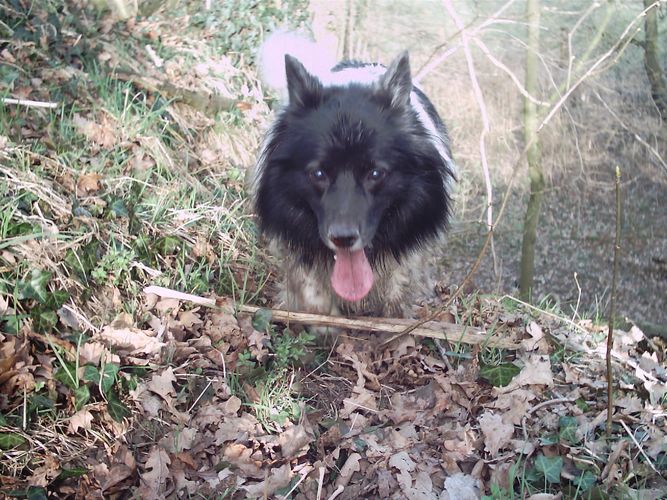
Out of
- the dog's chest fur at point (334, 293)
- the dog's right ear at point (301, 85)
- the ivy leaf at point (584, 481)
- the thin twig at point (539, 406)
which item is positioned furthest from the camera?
the dog's chest fur at point (334, 293)

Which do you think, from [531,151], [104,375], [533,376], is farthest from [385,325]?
[531,151]

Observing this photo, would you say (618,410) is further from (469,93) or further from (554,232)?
(554,232)

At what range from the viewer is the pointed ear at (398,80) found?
3195 millimetres

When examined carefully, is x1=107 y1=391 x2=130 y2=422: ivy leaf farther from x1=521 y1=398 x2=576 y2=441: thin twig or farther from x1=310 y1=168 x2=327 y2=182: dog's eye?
x1=521 y1=398 x2=576 y2=441: thin twig

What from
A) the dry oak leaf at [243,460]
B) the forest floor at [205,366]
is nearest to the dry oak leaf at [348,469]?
the forest floor at [205,366]

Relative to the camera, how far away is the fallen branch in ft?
10.9

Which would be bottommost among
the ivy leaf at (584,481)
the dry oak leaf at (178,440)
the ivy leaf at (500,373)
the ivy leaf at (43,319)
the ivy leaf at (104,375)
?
the ivy leaf at (584,481)

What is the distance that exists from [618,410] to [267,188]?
85.9 inches

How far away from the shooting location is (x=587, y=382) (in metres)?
3.15

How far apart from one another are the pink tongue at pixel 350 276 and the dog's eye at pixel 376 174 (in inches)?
15.6

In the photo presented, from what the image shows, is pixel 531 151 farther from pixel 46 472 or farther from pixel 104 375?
pixel 46 472

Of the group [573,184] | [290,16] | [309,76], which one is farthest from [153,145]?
[573,184]

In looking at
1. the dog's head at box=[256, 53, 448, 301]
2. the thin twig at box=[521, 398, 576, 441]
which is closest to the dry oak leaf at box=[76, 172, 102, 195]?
the dog's head at box=[256, 53, 448, 301]

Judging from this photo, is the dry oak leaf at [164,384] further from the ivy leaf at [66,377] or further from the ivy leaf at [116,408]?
the ivy leaf at [66,377]
